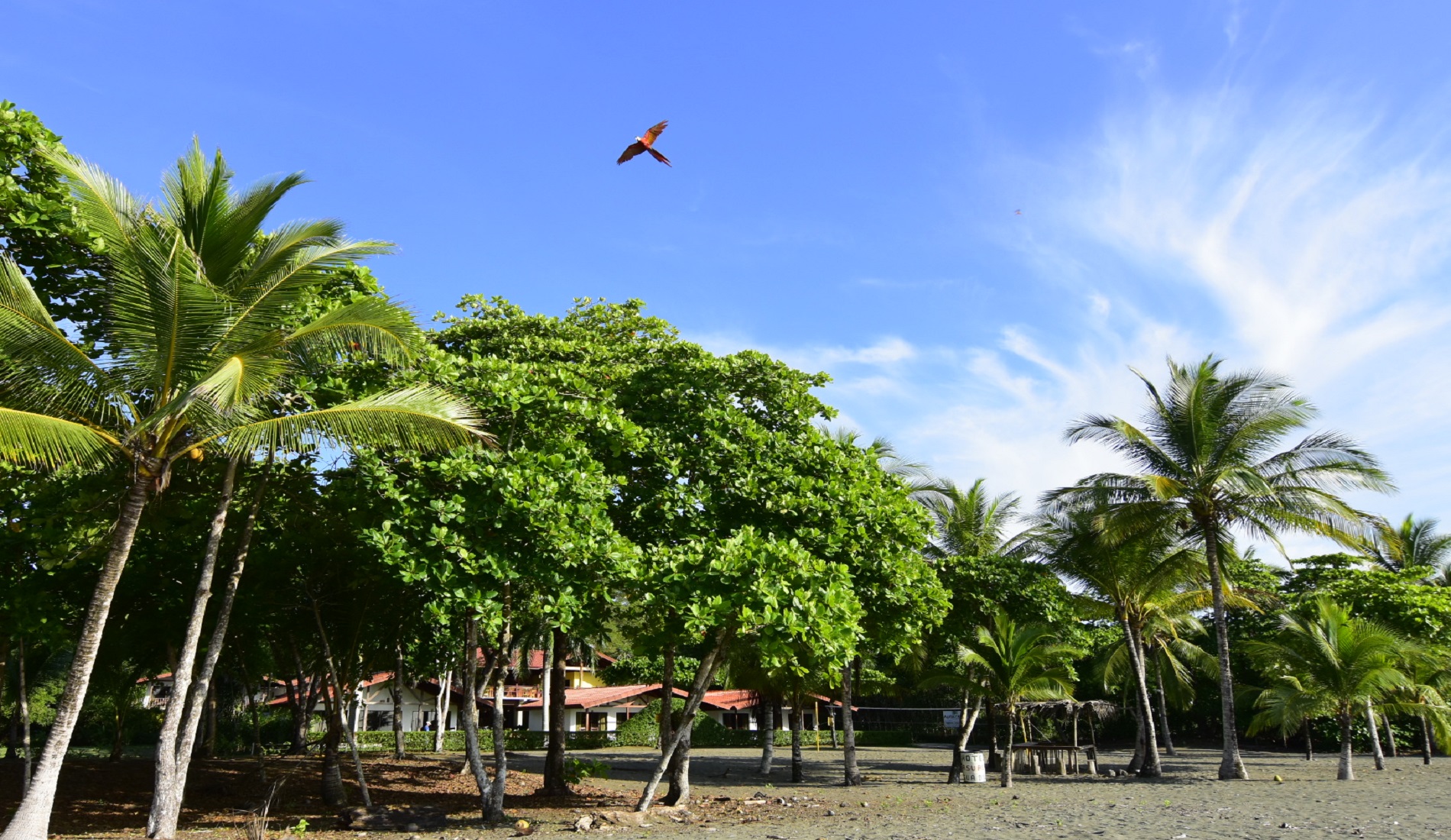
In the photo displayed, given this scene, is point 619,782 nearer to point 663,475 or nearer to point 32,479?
point 663,475

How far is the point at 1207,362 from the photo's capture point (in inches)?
897

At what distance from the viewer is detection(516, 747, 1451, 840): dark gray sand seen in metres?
12.8

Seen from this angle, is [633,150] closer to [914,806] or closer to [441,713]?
[914,806]

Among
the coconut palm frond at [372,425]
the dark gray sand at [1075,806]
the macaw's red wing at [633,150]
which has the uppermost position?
the macaw's red wing at [633,150]

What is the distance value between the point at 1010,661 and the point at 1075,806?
6242 mm

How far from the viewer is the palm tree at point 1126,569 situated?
2445 centimetres

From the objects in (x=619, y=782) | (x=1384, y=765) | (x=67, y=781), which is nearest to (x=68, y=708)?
(x=67, y=781)

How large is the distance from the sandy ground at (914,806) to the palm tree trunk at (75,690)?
3.05m

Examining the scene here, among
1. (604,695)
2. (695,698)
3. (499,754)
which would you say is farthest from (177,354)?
(604,695)

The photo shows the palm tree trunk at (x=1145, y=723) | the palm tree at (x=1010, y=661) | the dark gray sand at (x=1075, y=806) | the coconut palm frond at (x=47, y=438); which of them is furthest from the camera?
the palm tree trunk at (x=1145, y=723)

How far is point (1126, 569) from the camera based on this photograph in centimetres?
2533

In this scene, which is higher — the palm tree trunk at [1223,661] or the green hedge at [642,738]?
the palm tree trunk at [1223,661]

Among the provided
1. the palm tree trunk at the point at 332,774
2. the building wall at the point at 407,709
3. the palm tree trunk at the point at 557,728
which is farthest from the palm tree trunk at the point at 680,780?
the building wall at the point at 407,709

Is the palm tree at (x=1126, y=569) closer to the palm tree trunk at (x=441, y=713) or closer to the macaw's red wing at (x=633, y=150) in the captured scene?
the macaw's red wing at (x=633, y=150)
